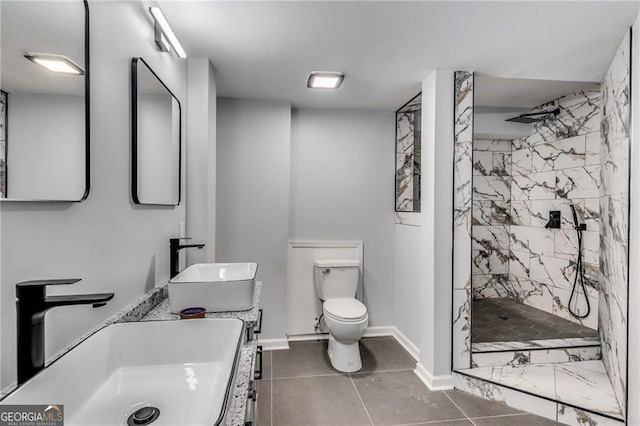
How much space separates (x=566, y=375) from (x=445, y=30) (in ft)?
8.41

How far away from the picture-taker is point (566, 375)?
225 cm

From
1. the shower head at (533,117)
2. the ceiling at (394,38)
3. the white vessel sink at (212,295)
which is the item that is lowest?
the white vessel sink at (212,295)

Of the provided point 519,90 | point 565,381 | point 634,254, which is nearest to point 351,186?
point 519,90

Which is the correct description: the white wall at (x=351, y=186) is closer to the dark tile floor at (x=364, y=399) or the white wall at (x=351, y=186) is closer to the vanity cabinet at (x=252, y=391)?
the dark tile floor at (x=364, y=399)

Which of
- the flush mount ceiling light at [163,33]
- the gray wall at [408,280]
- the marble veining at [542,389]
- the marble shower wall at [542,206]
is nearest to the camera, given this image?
the flush mount ceiling light at [163,33]

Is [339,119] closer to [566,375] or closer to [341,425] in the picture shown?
[341,425]

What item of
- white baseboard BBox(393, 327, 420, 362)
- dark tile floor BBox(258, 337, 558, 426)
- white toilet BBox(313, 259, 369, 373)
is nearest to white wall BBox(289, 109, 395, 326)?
white baseboard BBox(393, 327, 420, 362)

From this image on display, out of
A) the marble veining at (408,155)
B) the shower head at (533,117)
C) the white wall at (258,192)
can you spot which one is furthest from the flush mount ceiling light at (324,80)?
the shower head at (533,117)

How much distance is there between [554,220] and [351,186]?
6.82 feet

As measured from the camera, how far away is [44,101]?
33.2 inches

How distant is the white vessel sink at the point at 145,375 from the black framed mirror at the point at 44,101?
46 cm

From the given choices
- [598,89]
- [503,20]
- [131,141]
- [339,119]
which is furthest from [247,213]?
[598,89]

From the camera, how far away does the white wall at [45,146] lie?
2.53 feet

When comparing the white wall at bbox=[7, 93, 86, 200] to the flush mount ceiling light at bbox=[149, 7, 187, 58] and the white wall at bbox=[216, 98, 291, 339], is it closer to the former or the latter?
the flush mount ceiling light at bbox=[149, 7, 187, 58]
